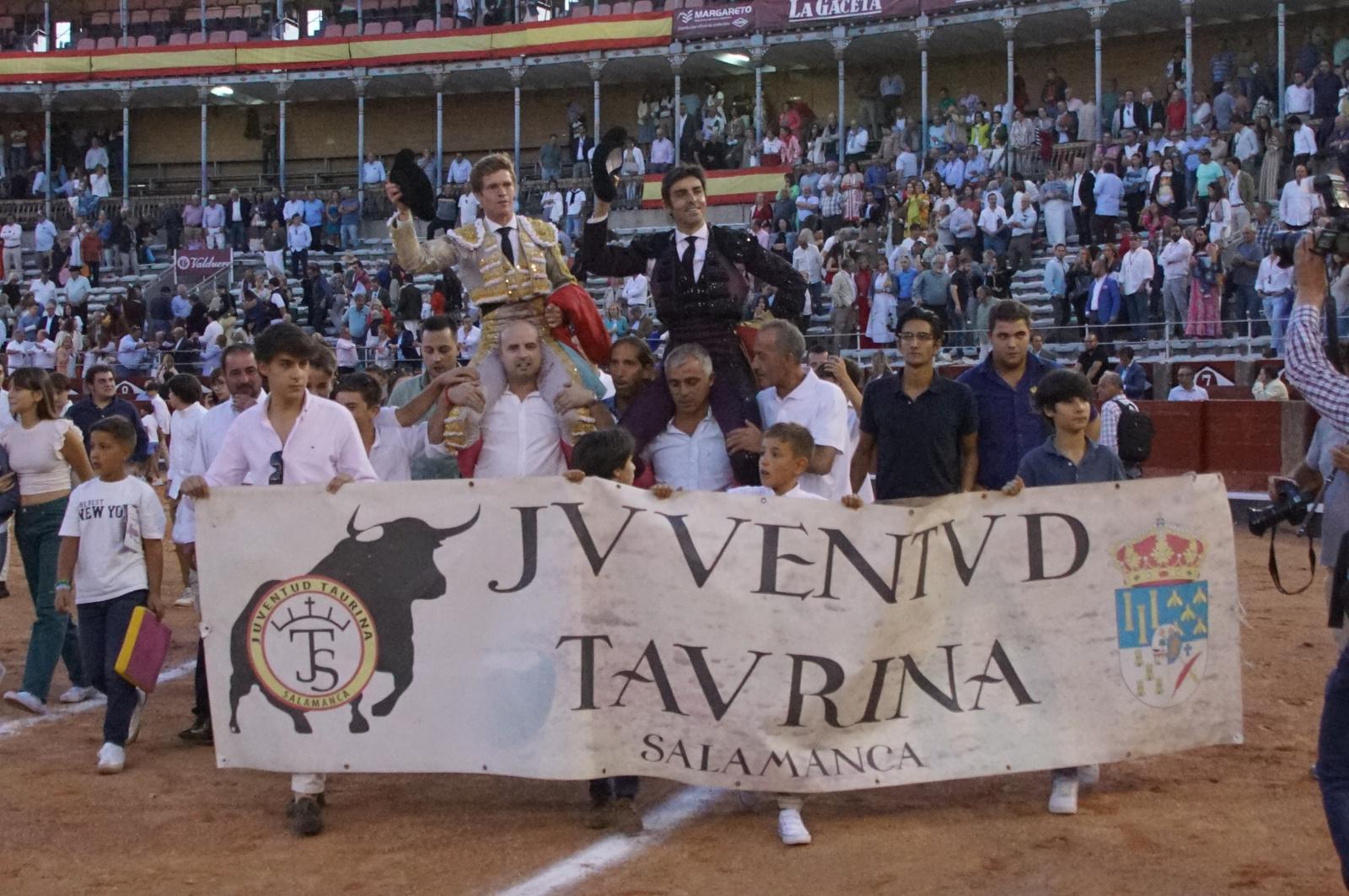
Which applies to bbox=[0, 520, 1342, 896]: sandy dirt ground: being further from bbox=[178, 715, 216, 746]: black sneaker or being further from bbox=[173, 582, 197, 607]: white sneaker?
bbox=[173, 582, 197, 607]: white sneaker

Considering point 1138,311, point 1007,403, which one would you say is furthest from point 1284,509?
point 1138,311

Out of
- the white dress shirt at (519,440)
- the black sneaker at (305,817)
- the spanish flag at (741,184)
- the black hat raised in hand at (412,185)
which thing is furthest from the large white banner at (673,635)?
the spanish flag at (741,184)

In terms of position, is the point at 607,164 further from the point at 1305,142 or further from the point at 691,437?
the point at 1305,142

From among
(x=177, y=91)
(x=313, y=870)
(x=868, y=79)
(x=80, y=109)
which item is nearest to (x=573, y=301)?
(x=313, y=870)

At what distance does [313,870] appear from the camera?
14.5ft

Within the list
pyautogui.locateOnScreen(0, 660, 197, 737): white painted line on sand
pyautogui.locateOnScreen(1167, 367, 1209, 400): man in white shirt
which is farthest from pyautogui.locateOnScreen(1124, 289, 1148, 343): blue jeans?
pyautogui.locateOnScreen(0, 660, 197, 737): white painted line on sand

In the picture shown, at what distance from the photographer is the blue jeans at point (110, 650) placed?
5.70m

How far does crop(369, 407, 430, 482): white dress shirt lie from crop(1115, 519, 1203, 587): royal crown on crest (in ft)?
9.18

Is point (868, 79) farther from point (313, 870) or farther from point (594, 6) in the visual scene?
point (313, 870)

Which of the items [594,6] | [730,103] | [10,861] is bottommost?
[10,861]

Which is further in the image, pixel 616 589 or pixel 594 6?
pixel 594 6

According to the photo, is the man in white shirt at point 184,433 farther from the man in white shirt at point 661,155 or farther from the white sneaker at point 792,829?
the man in white shirt at point 661,155

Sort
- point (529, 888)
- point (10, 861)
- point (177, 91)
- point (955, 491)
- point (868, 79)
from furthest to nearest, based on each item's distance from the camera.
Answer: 1. point (177, 91)
2. point (868, 79)
3. point (955, 491)
4. point (10, 861)
5. point (529, 888)

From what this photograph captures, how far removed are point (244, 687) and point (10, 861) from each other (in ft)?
2.73
